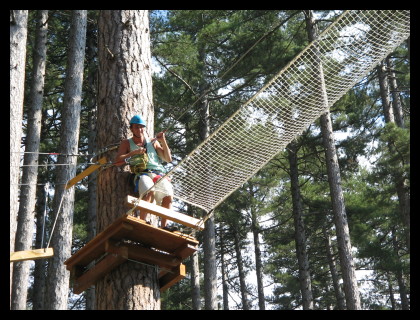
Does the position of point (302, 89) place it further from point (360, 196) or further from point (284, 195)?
point (284, 195)

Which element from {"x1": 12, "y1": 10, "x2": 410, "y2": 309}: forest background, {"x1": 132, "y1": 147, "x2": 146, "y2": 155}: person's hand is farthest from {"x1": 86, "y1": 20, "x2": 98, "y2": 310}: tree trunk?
{"x1": 132, "y1": 147, "x2": 146, "y2": 155}: person's hand

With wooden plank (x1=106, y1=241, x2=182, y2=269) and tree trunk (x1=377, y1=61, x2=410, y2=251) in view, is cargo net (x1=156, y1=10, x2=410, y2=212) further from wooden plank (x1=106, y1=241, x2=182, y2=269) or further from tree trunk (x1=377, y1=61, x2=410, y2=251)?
tree trunk (x1=377, y1=61, x2=410, y2=251)

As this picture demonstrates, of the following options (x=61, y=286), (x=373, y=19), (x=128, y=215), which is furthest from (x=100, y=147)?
(x=61, y=286)

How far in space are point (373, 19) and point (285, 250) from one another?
16.5 meters

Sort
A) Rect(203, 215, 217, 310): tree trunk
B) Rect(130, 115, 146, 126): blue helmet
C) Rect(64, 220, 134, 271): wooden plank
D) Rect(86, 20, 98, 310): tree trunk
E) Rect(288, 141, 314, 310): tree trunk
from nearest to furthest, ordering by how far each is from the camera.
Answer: Rect(64, 220, 134, 271): wooden plank → Rect(130, 115, 146, 126): blue helmet → Rect(86, 20, 98, 310): tree trunk → Rect(203, 215, 217, 310): tree trunk → Rect(288, 141, 314, 310): tree trunk

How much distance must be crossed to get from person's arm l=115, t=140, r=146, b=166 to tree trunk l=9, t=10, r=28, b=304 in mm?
2867

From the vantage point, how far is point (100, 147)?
152 inches

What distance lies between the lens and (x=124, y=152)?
147 inches

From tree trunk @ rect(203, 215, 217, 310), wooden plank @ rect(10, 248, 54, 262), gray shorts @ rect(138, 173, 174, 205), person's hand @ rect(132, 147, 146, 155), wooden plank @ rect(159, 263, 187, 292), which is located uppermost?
tree trunk @ rect(203, 215, 217, 310)

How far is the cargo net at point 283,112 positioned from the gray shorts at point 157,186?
0.18 meters

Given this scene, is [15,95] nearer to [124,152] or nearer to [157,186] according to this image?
[124,152]

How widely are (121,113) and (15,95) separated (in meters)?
3.16

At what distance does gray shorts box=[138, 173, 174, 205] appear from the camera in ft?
Answer: 11.8

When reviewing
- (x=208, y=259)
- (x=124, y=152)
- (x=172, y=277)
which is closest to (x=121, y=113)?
(x=124, y=152)
